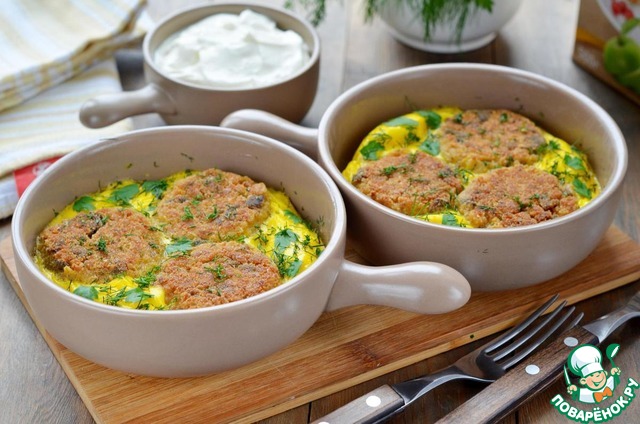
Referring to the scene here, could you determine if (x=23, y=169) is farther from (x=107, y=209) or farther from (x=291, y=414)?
(x=291, y=414)

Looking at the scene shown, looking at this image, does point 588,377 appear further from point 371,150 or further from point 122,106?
point 122,106

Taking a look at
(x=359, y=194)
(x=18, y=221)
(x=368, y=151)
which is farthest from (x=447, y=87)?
(x=18, y=221)

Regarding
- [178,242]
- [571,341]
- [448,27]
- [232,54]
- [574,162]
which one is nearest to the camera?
[571,341]

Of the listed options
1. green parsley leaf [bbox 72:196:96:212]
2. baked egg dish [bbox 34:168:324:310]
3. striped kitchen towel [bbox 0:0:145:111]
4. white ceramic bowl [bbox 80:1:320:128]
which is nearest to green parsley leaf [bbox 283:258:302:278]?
baked egg dish [bbox 34:168:324:310]

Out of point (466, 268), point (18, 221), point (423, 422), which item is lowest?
point (423, 422)

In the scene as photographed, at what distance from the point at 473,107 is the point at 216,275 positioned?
937 millimetres

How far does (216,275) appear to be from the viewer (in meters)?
1.67

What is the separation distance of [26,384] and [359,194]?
2.57ft

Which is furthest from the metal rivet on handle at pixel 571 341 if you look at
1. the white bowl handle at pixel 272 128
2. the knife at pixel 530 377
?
the white bowl handle at pixel 272 128

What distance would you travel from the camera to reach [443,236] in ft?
5.70

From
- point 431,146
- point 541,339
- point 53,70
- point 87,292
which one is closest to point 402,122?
point 431,146

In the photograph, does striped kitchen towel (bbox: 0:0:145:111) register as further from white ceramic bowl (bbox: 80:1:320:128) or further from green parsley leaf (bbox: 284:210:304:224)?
green parsley leaf (bbox: 284:210:304:224)

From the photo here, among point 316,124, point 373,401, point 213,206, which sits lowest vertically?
point 316,124

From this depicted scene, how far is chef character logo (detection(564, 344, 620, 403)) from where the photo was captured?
1.67m
